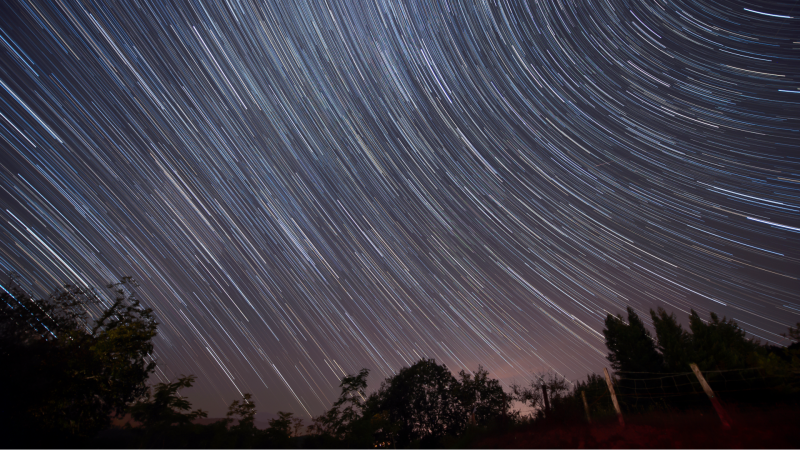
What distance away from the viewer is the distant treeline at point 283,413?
1480cm

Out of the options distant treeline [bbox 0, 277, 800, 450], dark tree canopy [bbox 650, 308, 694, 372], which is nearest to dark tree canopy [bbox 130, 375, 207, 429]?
distant treeline [bbox 0, 277, 800, 450]

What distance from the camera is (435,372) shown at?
44.3 m

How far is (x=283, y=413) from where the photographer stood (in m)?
27.7

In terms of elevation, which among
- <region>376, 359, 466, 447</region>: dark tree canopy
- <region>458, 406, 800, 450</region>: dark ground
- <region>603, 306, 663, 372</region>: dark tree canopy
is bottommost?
<region>458, 406, 800, 450</region>: dark ground

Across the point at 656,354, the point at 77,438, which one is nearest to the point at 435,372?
the point at 656,354

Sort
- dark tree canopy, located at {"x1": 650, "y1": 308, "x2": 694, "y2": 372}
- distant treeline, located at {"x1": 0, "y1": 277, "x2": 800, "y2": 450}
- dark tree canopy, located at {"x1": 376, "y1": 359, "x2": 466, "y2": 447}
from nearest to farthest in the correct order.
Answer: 1. distant treeline, located at {"x1": 0, "y1": 277, "x2": 800, "y2": 450}
2. dark tree canopy, located at {"x1": 650, "y1": 308, "x2": 694, "y2": 372}
3. dark tree canopy, located at {"x1": 376, "y1": 359, "x2": 466, "y2": 447}

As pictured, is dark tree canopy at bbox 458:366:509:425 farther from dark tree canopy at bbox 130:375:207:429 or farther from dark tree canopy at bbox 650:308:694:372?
dark tree canopy at bbox 130:375:207:429

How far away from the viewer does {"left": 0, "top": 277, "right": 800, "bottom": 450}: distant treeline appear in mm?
14805

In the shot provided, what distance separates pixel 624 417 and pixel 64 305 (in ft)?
93.1

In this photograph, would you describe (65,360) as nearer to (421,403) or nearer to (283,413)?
(283,413)

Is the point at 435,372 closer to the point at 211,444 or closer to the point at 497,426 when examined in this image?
the point at 497,426

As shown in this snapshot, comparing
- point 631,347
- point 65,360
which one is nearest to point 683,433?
point 65,360

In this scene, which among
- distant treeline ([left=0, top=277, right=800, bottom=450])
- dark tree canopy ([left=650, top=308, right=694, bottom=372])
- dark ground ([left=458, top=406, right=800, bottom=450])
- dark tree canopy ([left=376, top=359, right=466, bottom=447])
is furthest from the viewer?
dark tree canopy ([left=376, top=359, right=466, bottom=447])

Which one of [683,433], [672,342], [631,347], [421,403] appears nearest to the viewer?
[683,433]
